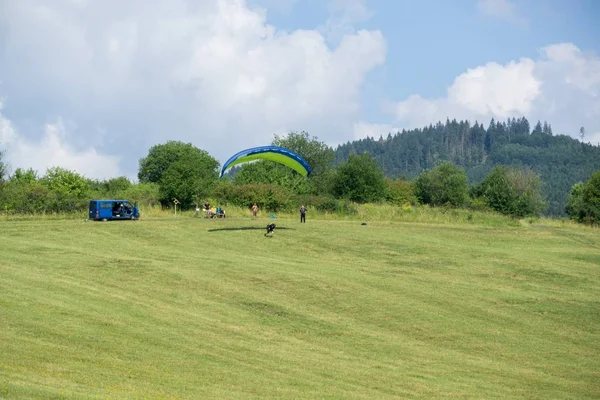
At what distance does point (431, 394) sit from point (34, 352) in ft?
38.8

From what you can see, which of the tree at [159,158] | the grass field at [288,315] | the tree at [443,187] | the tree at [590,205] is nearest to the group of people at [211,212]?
the grass field at [288,315]

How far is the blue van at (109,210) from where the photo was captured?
63719 millimetres

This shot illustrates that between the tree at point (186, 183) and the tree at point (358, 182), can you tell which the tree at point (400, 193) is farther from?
the tree at point (186, 183)

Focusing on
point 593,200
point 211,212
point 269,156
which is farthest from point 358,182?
point 269,156

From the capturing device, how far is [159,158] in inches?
7111

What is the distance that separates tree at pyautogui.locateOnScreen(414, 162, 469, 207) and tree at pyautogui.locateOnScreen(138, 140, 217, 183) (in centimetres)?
5798

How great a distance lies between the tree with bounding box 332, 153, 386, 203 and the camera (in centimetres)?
11019

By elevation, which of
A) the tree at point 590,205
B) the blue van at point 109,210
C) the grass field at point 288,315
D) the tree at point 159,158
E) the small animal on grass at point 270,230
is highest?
the tree at point 159,158

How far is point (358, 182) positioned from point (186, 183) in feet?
133

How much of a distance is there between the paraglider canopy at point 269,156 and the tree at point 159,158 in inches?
4749

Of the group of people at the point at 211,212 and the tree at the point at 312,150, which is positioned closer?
the group of people at the point at 211,212

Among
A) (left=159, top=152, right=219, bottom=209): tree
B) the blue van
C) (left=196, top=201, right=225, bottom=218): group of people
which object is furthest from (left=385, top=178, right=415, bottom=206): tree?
the blue van

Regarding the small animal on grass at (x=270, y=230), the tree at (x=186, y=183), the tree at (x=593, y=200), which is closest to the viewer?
the small animal on grass at (x=270, y=230)

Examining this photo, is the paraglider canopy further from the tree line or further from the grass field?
the tree line
